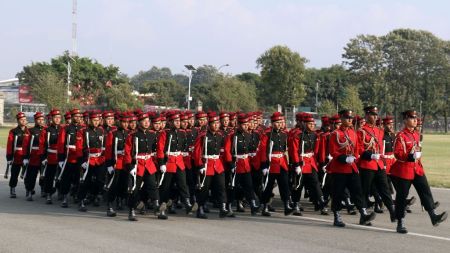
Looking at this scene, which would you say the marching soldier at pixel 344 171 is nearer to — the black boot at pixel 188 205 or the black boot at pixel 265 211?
the black boot at pixel 265 211

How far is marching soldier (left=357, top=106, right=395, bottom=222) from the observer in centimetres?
1088

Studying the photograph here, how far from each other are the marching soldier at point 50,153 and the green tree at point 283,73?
175 feet

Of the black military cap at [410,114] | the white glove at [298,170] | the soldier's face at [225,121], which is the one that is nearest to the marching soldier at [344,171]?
the black military cap at [410,114]

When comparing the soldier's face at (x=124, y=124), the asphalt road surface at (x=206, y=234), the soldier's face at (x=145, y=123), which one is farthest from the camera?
the soldier's face at (x=124, y=124)

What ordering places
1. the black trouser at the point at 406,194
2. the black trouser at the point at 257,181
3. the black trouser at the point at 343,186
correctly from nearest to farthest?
1. the black trouser at the point at 406,194
2. the black trouser at the point at 343,186
3. the black trouser at the point at 257,181

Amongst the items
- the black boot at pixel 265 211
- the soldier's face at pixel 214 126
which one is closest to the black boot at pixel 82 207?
the soldier's face at pixel 214 126

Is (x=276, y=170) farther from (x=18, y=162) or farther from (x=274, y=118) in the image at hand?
(x=18, y=162)

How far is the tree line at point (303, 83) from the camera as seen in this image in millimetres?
64562

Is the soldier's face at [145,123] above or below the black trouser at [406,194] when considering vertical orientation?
above

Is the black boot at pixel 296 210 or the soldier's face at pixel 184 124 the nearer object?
the black boot at pixel 296 210

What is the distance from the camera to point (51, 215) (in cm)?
1199

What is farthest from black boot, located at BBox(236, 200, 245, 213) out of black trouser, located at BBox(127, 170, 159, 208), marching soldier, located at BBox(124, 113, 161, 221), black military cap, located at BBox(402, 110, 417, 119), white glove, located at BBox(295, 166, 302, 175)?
black military cap, located at BBox(402, 110, 417, 119)

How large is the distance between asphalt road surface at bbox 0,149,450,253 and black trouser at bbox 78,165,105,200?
507 mm

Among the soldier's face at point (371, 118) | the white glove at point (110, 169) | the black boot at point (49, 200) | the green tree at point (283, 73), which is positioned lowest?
the black boot at point (49, 200)
